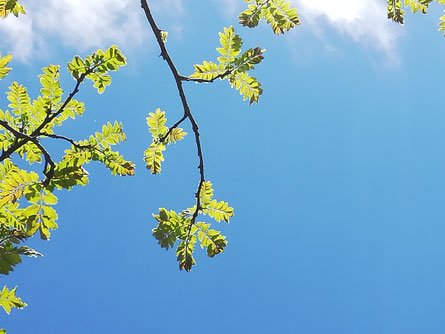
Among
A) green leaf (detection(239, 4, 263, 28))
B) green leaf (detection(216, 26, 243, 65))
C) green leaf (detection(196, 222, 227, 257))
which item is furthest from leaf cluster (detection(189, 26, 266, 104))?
green leaf (detection(196, 222, 227, 257))

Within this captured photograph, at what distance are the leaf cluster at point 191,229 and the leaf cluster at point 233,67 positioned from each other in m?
0.88

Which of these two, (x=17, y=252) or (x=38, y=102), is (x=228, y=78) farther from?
(x=17, y=252)

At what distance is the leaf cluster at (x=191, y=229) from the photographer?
377 centimetres

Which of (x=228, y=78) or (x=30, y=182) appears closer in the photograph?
A: (x=30, y=182)

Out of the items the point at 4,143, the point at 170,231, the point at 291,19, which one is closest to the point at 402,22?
the point at 291,19

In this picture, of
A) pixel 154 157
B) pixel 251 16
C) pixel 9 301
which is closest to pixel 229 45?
pixel 251 16

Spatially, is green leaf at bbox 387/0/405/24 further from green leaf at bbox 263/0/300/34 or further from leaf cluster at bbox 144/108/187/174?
leaf cluster at bbox 144/108/187/174

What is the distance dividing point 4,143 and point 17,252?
1.54 metres

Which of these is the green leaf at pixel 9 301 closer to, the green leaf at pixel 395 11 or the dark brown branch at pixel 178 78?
the dark brown branch at pixel 178 78

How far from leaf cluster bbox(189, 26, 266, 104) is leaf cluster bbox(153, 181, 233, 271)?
34.5 inches

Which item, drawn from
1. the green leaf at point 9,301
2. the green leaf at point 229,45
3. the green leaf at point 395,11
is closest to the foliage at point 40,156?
the green leaf at point 9,301

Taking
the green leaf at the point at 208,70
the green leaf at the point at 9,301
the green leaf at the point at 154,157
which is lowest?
the green leaf at the point at 9,301

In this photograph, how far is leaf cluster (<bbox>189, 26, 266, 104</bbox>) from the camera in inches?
151

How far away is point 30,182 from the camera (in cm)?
285
